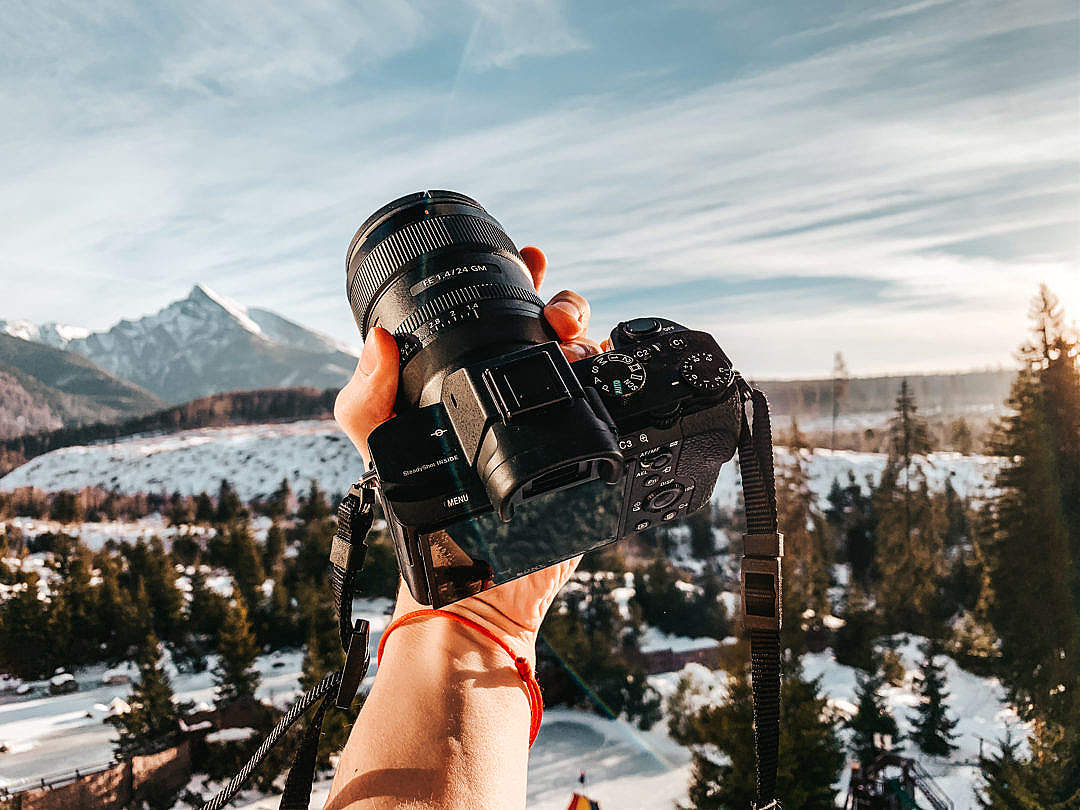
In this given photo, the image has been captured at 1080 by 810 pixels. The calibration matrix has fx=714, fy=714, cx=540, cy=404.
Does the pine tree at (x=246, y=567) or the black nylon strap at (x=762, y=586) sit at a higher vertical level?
the black nylon strap at (x=762, y=586)

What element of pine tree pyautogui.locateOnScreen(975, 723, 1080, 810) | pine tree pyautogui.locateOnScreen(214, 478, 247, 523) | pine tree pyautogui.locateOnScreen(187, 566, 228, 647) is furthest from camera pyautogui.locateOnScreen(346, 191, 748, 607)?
pine tree pyautogui.locateOnScreen(214, 478, 247, 523)

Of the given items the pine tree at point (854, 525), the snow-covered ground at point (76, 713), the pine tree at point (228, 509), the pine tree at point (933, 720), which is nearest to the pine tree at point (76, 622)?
the snow-covered ground at point (76, 713)

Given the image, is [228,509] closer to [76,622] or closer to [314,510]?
[314,510]

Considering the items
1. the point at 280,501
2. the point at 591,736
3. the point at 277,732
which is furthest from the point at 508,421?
the point at 280,501

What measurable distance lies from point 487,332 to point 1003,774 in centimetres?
1255

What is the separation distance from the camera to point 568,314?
959 mm

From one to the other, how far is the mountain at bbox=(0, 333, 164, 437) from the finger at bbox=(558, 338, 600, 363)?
45.7m

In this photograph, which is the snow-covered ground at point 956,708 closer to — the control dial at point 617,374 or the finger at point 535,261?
the finger at point 535,261

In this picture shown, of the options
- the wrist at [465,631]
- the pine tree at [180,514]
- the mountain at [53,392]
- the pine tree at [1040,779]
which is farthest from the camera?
the mountain at [53,392]

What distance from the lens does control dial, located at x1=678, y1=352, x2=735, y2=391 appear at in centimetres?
87

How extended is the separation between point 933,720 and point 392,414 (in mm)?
14772

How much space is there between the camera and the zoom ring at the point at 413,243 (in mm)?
989

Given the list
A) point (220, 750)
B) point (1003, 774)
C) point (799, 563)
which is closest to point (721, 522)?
point (799, 563)

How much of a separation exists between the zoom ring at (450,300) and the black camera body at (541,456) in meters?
0.15
